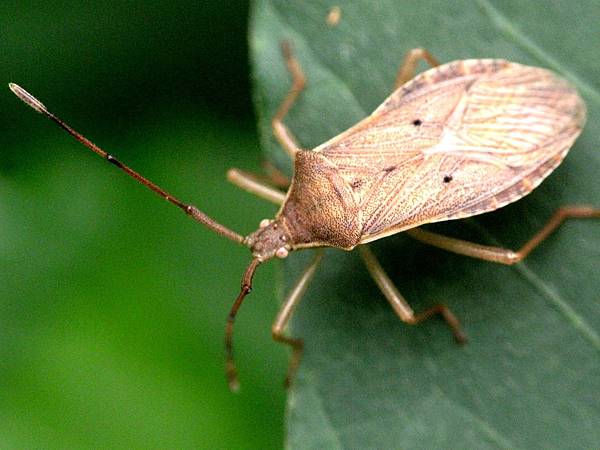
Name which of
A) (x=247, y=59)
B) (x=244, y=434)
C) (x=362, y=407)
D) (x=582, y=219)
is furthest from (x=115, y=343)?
(x=582, y=219)

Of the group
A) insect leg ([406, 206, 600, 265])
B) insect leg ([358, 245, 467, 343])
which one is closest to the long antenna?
insect leg ([358, 245, 467, 343])

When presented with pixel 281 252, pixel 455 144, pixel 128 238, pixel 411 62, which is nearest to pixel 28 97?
pixel 128 238

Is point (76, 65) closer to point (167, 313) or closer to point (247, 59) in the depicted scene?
point (247, 59)

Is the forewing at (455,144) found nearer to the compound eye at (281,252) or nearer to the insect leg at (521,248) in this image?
the insect leg at (521,248)

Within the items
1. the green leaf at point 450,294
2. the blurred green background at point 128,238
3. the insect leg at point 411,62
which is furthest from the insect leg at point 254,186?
the insect leg at point 411,62

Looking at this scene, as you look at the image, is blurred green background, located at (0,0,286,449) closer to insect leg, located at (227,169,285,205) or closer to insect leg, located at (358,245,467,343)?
insect leg, located at (227,169,285,205)

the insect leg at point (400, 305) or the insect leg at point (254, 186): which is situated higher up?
the insect leg at point (254, 186)

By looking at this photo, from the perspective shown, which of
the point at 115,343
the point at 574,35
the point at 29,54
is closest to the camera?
the point at 574,35

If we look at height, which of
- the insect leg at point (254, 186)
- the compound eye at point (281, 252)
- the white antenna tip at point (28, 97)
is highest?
the white antenna tip at point (28, 97)
